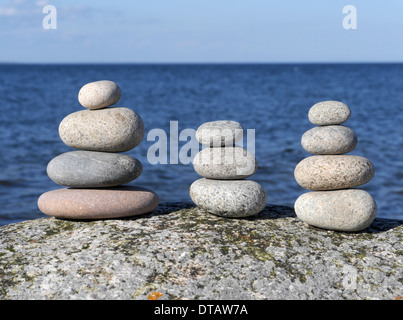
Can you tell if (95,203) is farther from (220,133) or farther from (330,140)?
(330,140)

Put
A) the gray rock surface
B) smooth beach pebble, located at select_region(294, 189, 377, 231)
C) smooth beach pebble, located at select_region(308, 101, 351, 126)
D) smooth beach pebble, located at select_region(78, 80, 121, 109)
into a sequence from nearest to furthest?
1. the gray rock surface
2. smooth beach pebble, located at select_region(294, 189, 377, 231)
3. smooth beach pebble, located at select_region(308, 101, 351, 126)
4. smooth beach pebble, located at select_region(78, 80, 121, 109)

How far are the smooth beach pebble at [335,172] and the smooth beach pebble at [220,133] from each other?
0.94 m

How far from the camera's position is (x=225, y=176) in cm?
588

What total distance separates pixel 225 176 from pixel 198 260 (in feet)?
4.66

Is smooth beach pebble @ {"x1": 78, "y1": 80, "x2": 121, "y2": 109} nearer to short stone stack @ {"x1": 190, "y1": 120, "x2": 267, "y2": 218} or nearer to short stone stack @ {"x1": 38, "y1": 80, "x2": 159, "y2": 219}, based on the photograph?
short stone stack @ {"x1": 38, "y1": 80, "x2": 159, "y2": 219}

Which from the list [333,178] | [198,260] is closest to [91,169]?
[198,260]

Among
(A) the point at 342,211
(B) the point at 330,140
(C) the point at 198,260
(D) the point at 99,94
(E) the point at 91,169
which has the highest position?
(D) the point at 99,94

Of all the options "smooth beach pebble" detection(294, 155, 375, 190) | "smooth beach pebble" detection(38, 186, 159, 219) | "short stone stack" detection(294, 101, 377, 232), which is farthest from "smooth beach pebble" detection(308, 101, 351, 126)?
"smooth beach pebble" detection(38, 186, 159, 219)

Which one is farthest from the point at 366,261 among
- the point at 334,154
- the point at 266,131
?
the point at 266,131

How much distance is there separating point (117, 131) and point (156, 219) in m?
1.21

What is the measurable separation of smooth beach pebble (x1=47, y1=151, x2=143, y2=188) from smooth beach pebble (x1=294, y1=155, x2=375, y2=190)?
7.28 ft

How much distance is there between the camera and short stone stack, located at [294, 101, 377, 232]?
5.51 metres

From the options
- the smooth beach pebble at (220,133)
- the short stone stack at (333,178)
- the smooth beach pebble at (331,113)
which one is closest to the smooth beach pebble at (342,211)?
the short stone stack at (333,178)
